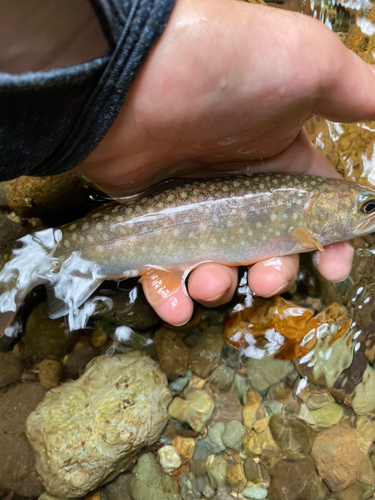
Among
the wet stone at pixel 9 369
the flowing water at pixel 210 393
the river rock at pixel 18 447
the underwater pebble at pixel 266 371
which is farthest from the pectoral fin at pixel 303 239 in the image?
the wet stone at pixel 9 369

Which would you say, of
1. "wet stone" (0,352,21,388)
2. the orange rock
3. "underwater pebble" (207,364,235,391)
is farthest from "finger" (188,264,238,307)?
"wet stone" (0,352,21,388)

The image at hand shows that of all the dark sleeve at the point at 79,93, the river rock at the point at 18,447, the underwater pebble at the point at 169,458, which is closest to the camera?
the dark sleeve at the point at 79,93

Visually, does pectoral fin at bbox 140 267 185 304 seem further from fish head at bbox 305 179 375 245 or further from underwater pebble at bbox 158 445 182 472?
underwater pebble at bbox 158 445 182 472

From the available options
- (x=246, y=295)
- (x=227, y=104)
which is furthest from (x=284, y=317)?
(x=227, y=104)

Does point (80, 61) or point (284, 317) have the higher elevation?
point (80, 61)

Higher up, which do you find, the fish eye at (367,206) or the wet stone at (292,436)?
the fish eye at (367,206)

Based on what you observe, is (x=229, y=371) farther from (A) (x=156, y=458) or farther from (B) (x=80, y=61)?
(B) (x=80, y=61)

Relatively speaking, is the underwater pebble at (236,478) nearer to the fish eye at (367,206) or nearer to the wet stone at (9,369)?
the wet stone at (9,369)

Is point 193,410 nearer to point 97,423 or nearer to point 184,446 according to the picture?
point 184,446
